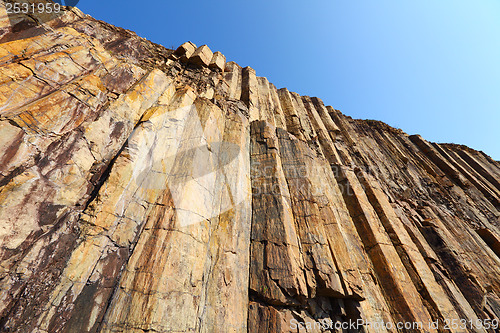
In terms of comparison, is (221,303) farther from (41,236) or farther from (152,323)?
(41,236)

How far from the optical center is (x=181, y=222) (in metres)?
5.38

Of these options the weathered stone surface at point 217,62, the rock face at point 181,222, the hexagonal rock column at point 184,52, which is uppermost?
the weathered stone surface at point 217,62

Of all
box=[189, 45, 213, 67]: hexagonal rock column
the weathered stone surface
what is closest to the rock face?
box=[189, 45, 213, 67]: hexagonal rock column

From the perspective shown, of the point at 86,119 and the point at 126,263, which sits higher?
the point at 86,119

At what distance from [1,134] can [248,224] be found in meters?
6.74

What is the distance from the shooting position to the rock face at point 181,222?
418 centimetres

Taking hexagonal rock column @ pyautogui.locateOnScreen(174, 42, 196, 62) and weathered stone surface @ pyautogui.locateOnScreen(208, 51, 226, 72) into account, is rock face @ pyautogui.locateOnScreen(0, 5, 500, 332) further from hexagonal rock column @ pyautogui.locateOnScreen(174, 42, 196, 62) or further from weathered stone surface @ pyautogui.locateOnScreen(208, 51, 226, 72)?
weathered stone surface @ pyautogui.locateOnScreen(208, 51, 226, 72)

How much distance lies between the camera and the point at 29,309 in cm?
359

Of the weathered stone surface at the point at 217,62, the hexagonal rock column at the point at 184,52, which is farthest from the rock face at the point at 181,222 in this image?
the weathered stone surface at the point at 217,62

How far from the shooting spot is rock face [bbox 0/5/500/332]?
4.18 metres

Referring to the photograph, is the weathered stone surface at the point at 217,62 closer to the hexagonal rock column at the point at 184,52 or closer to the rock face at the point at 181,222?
the hexagonal rock column at the point at 184,52

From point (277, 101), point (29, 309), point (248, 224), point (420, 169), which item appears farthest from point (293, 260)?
point (420, 169)

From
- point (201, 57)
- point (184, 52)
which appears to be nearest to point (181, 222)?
point (201, 57)

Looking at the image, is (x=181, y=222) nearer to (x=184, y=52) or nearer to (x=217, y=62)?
(x=184, y=52)
